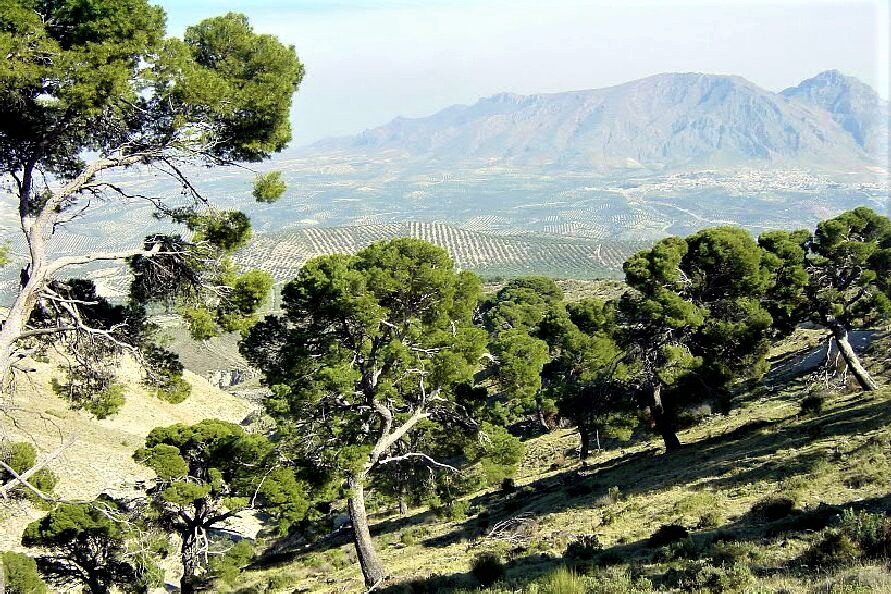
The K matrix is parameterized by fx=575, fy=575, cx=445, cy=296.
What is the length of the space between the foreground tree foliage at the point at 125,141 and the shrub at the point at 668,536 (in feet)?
29.1

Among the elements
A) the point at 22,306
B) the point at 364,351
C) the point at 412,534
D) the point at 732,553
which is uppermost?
the point at 22,306

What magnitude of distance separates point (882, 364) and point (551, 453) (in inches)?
657

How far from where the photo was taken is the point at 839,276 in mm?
22906

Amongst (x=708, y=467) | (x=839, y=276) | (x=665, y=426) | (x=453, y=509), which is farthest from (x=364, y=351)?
(x=839, y=276)

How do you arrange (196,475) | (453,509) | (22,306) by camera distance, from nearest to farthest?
(22,306)
(453,509)
(196,475)

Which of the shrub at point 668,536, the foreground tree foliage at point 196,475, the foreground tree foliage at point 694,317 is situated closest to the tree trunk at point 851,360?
the foreground tree foliage at point 694,317

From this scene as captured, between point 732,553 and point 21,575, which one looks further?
point 21,575

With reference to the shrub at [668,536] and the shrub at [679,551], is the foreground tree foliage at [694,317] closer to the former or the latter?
the shrub at [668,536]

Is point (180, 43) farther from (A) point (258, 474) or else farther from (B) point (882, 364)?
(B) point (882, 364)

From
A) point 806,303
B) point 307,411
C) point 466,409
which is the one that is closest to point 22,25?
point 307,411

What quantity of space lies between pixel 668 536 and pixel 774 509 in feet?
7.31

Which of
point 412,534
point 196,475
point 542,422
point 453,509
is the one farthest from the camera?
point 542,422

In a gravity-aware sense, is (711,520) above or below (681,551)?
below

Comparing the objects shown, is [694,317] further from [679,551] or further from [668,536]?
[679,551]
